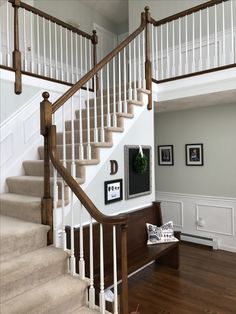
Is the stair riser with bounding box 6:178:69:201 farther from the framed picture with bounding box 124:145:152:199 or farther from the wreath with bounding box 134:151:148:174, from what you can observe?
the wreath with bounding box 134:151:148:174

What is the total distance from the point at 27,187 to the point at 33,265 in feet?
3.73

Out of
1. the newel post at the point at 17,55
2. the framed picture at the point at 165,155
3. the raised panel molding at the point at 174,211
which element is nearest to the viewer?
the newel post at the point at 17,55

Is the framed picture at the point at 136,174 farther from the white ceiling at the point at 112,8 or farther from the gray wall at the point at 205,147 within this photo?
the white ceiling at the point at 112,8

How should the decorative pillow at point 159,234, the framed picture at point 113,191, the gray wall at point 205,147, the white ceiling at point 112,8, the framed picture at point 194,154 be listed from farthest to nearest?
1. the white ceiling at point 112,8
2. the framed picture at point 194,154
3. the gray wall at point 205,147
4. the decorative pillow at point 159,234
5. the framed picture at point 113,191

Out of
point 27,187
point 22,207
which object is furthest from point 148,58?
point 22,207

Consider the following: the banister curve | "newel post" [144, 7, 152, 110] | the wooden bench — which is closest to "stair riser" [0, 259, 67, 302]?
the wooden bench

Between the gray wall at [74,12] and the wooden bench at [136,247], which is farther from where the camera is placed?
the gray wall at [74,12]

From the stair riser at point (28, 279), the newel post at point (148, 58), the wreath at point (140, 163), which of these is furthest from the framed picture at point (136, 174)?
the stair riser at point (28, 279)

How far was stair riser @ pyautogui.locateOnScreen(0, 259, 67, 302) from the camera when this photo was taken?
2011 mm

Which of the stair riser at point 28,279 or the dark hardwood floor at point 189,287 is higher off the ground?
the stair riser at point 28,279

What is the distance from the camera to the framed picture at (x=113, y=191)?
10.7 feet

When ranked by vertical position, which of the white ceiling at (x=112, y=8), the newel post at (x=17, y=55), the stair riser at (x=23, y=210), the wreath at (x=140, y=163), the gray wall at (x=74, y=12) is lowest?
the stair riser at (x=23, y=210)

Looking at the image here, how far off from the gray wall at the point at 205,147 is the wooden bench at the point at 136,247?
4.26 ft

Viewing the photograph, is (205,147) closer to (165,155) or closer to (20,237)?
(165,155)
